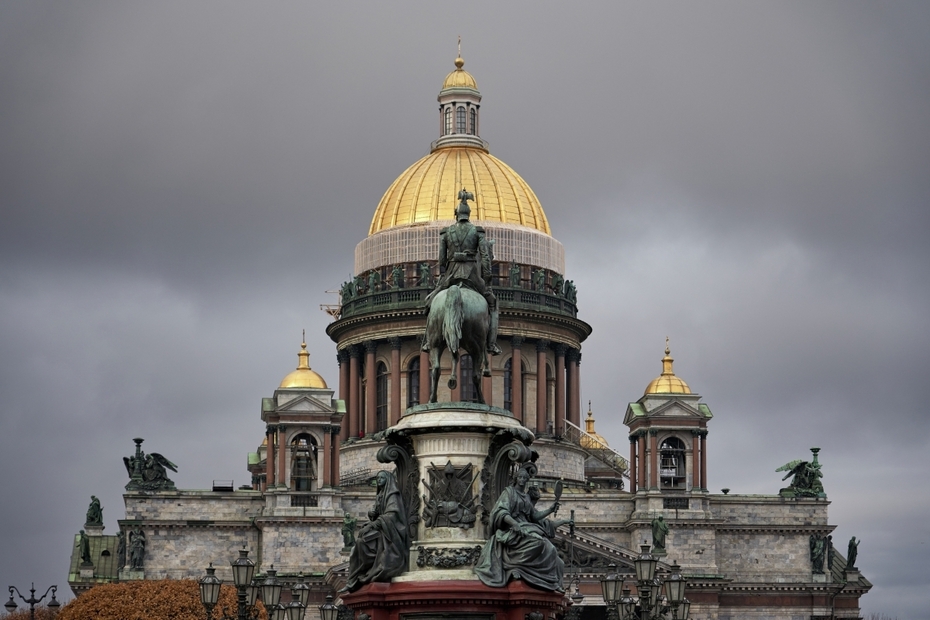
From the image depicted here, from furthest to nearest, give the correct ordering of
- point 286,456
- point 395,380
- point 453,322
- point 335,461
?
point 395,380
point 335,461
point 286,456
point 453,322

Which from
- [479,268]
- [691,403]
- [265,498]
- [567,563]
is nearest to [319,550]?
[265,498]

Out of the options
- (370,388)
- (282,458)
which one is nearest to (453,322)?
(282,458)

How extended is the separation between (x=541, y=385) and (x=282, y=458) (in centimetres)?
1729

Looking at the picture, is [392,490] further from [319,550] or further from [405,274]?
[405,274]

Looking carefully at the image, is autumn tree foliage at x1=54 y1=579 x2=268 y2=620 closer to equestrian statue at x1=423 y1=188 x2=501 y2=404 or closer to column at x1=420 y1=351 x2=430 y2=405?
column at x1=420 y1=351 x2=430 y2=405

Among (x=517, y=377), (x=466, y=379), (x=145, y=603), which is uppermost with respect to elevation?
(x=517, y=377)

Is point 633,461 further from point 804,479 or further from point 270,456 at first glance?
point 270,456

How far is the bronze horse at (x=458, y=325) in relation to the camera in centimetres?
4100

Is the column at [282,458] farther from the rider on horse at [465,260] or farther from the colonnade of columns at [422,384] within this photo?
the rider on horse at [465,260]

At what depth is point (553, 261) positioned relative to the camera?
449 feet

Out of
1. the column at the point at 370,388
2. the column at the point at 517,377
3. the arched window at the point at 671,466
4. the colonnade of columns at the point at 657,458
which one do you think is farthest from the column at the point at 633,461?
the column at the point at 370,388

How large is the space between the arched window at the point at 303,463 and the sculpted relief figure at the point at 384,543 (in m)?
85.0

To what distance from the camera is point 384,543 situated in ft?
131

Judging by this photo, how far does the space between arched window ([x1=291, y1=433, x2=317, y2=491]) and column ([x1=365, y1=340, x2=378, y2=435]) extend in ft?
20.1
